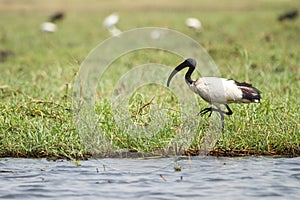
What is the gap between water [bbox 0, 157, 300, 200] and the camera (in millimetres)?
5266

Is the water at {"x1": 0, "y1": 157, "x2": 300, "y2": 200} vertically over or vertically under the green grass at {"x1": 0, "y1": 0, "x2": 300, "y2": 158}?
under

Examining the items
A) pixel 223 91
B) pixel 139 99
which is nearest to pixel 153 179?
pixel 223 91

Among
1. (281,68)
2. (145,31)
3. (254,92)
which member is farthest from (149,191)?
(145,31)

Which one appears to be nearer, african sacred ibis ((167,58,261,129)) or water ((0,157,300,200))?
water ((0,157,300,200))

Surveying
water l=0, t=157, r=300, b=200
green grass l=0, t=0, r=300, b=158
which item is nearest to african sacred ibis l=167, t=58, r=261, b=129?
green grass l=0, t=0, r=300, b=158

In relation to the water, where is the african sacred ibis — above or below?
above

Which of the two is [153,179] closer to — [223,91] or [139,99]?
[223,91]

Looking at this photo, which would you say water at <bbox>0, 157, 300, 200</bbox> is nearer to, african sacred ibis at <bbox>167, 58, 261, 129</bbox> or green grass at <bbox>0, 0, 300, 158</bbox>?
green grass at <bbox>0, 0, 300, 158</bbox>

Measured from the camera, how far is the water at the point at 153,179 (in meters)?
5.27

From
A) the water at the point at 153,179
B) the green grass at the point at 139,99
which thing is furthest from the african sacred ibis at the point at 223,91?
the water at the point at 153,179

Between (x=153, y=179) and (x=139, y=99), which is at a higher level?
(x=139, y=99)

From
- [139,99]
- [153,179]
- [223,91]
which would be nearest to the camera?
[153,179]

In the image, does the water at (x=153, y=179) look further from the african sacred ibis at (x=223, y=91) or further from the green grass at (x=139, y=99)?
the african sacred ibis at (x=223, y=91)

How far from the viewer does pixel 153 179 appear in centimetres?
571
